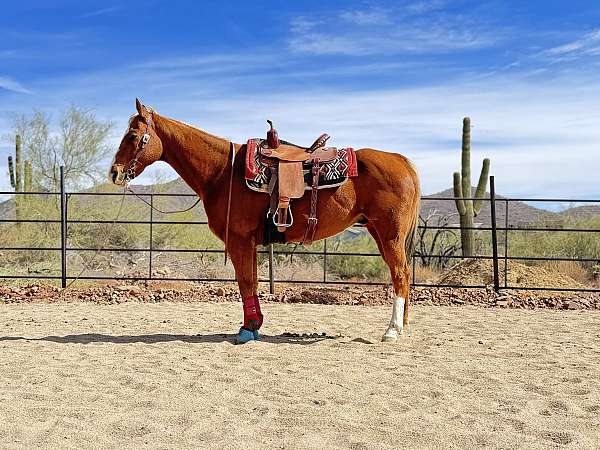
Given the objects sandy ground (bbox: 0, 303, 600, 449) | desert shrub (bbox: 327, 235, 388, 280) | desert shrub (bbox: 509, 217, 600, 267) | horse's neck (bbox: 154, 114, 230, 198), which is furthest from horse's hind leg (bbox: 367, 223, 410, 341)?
desert shrub (bbox: 509, 217, 600, 267)

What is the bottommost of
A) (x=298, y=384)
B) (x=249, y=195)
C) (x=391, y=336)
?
(x=298, y=384)

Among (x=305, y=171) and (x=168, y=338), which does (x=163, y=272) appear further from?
(x=305, y=171)

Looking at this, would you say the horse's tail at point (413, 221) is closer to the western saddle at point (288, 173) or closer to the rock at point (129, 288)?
the western saddle at point (288, 173)

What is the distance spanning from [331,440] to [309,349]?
100 inches

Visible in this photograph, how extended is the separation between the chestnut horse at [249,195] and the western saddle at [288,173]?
0.10 metres

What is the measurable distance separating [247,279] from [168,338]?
1.05 m

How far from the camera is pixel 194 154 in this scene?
6.75 metres

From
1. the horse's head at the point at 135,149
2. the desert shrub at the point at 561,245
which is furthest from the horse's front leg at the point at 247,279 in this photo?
the desert shrub at the point at 561,245

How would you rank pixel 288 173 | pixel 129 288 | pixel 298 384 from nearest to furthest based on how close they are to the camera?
pixel 298 384 → pixel 288 173 → pixel 129 288

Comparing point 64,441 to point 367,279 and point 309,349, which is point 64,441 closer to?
point 309,349

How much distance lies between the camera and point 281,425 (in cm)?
410

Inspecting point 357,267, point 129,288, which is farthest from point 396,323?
point 357,267

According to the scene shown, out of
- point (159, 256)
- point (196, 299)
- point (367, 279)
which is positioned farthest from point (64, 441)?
point (159, 256)

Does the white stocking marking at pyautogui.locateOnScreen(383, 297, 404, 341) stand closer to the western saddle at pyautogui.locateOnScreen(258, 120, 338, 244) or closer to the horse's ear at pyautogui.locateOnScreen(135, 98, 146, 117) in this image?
the western saddle at pyautogui.locateOnScreen(258, 120, 338, 244)
